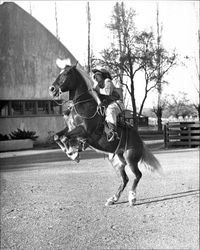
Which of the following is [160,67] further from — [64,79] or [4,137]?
[4,137]

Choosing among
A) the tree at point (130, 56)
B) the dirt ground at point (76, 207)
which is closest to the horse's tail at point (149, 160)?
the dirt ground at point (76, 207)

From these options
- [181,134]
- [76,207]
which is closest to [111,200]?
[76,207]

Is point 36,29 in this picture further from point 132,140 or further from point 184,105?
point 184,105

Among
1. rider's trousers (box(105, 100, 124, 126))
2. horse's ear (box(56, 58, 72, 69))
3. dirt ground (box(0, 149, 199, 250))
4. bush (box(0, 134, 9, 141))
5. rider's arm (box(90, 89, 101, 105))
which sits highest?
horse's ear (box(56, 58, 72, 69))

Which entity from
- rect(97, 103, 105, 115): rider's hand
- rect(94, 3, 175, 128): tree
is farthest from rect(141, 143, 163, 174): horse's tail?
rect(97, 103, 105, 115): rider's hand

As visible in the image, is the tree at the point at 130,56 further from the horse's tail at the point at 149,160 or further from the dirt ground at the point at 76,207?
the dirt ground at the point at 76,207

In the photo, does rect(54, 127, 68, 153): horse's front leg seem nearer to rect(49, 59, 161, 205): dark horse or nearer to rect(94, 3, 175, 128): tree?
rect(49, 59, 161, 205): dark horse
